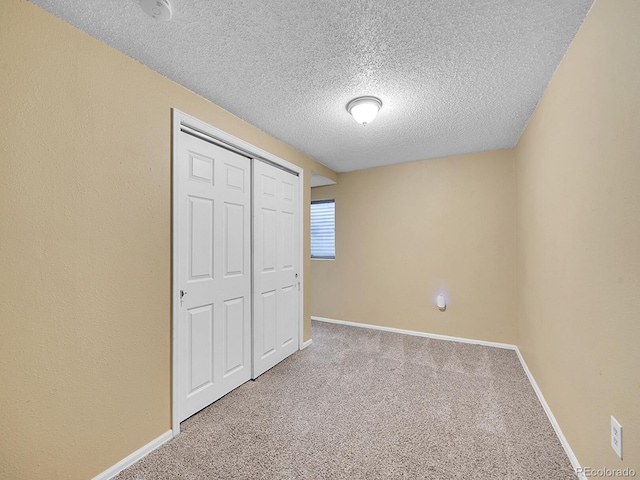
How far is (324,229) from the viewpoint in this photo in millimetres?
4809

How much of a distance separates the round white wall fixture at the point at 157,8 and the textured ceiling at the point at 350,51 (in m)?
0.03

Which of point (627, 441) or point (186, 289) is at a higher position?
point (186, 289)

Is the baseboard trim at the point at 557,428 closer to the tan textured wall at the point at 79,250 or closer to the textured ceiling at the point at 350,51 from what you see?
the textured ceiling at the point at 350,51

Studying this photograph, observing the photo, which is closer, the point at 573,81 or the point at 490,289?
the point at 573,81

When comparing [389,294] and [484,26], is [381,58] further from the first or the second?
[389,294]

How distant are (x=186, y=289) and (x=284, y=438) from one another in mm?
1230

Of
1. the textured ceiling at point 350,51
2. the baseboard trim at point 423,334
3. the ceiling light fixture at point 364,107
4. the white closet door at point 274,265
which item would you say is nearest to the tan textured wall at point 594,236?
the textured ceiling at point 350,51

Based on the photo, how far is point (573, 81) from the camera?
5.20 feet

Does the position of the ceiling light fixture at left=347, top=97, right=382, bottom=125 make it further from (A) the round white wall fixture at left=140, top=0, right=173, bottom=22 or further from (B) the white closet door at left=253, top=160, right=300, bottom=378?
(A) the round white wall fixture at left=140, top=0, right=173, bottom=22

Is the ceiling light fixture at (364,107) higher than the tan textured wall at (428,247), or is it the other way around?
the ceiling light fixture at (364,107)

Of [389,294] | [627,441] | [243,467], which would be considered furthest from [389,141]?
[243,467]

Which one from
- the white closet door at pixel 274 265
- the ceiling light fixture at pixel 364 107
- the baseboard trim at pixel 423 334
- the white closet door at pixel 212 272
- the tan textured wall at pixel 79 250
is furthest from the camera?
the baseboard trim at pixel 423 334

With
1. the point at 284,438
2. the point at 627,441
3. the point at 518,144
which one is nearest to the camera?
the point at 627,441

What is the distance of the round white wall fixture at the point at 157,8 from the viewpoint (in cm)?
131
